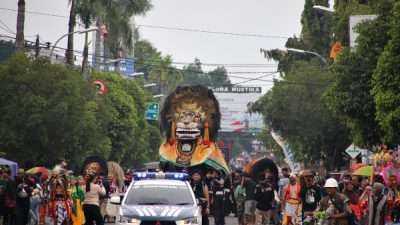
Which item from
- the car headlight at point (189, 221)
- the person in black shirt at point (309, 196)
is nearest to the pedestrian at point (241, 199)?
the person in black shirt at point (309, 196)

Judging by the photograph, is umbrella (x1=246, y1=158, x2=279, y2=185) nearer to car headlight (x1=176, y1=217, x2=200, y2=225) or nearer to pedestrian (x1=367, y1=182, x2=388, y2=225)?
car headlight (x1=176, y1=217, x2=200, y2=225)

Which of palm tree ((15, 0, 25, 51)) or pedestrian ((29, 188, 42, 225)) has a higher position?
palm tree ((15, 0, 25, 51))

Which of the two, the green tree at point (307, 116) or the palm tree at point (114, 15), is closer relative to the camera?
the palm tree at point (114, 15)

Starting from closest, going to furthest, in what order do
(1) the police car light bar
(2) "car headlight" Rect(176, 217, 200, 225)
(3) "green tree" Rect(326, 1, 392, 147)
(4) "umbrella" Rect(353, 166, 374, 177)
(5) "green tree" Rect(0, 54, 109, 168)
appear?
(2) "car headlight" Rect(176, 217, 200, 225) → (1) the police car light bar → (4) "umbrella" Rect(353, 166, 374, 177) → (3) "green tree" Rect(326, 1, 392, 147) → (5) "green tree" Rect(0, 54, 109, 168)

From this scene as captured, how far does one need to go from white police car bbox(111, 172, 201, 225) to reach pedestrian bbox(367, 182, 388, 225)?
3.78m

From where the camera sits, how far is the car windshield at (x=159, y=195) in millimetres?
25219

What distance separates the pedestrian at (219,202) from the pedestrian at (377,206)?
42.3 feet

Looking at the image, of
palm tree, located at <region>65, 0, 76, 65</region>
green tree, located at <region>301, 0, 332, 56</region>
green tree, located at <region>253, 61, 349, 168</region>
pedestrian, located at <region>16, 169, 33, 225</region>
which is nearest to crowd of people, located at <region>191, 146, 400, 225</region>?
pedestrian, located at <region>16, 169, 33, 225</region>

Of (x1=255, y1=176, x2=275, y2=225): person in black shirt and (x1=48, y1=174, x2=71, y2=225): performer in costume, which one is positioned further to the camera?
(x1=255, y1=176, x2=275, y2=225): person in black shirt

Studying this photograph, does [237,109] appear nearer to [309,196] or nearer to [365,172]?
[365,172]

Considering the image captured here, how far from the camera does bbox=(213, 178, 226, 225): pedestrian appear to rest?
35206 millimetres

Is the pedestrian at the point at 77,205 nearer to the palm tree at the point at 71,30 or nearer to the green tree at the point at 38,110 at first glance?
the green tree at the point at 38,110

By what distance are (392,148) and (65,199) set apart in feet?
51.5

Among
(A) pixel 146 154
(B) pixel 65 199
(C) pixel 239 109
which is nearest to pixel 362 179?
(B) pixel 65 199
